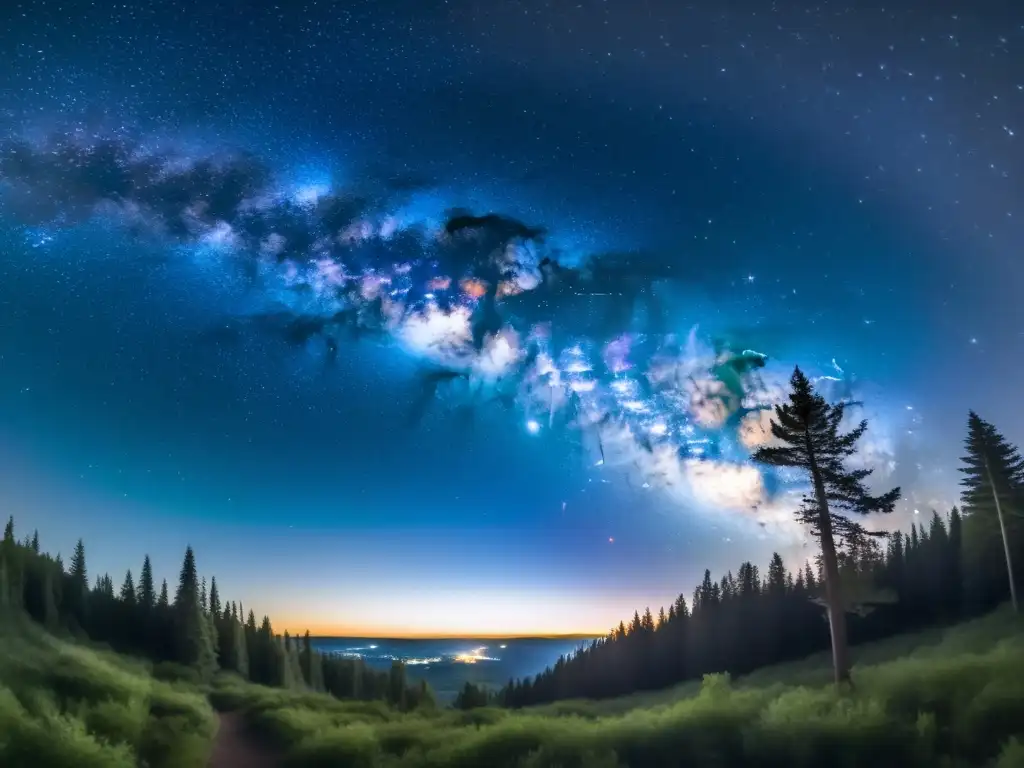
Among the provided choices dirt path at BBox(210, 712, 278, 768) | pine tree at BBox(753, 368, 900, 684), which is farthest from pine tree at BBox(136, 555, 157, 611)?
pine tree at BBox(753, 368, 900, 684)

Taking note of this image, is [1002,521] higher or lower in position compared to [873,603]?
higher

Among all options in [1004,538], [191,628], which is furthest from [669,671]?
[191,628]

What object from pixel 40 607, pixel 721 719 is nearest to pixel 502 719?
pixel 721 719

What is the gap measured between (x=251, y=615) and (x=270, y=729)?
11.9 ft

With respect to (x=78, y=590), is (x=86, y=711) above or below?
below

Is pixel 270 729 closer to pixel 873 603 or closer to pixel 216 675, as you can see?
pixel 216 675

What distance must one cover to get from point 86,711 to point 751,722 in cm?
1389

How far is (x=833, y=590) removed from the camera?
47.9 feet

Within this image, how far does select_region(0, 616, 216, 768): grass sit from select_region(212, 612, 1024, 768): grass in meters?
1.71

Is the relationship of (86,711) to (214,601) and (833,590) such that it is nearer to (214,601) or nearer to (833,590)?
(214,601)

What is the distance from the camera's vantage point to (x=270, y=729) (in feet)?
49.6

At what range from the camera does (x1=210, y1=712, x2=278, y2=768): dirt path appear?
13594 mm

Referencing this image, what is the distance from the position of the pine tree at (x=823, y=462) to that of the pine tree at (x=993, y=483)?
2.54 meters

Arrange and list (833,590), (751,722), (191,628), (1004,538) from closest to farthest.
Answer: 1. (751,722)
2. (833,590)
3. (1004,538)
4. (191,628)
